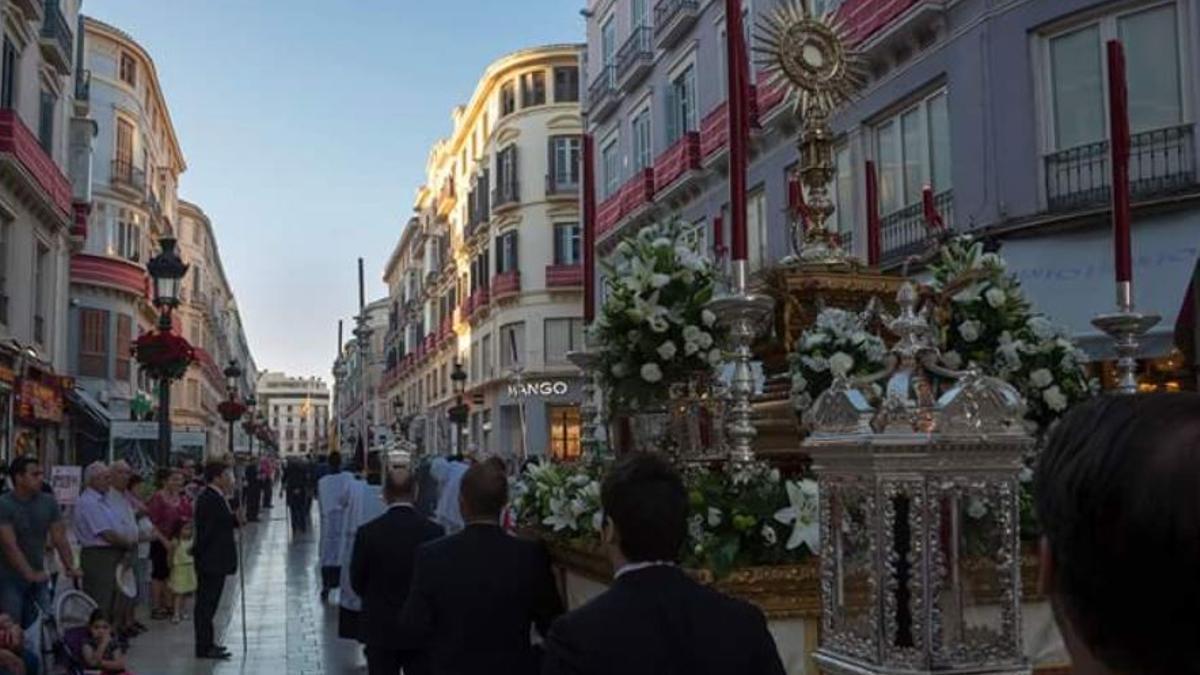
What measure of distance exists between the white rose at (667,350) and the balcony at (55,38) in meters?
24.2

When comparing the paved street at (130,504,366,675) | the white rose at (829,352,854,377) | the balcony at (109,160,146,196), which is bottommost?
the paved street at (130,504,366,675)

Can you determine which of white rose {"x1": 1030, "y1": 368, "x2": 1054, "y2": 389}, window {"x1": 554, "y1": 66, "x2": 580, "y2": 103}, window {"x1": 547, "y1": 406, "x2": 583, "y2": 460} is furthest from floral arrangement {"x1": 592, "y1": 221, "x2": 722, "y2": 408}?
window {"x1": 554, "y1": 66, "x2": 580, "y2": 103}

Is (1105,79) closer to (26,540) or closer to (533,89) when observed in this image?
(26,540)

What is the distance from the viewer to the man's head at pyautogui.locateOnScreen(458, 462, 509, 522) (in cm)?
499

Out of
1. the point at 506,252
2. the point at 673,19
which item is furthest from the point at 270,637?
the point at 506,252

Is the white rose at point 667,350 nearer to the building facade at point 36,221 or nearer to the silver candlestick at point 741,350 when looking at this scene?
the silver candlestick at point 741,350

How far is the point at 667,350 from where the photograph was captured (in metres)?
5.57

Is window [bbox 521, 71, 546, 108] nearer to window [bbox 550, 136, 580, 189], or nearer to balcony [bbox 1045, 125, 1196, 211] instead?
window [bbox 550, 136, 580, 189]

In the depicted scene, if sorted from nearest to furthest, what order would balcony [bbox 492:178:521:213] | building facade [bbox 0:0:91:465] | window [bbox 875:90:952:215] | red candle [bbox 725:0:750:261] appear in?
red candle [bbox 725:0:750:261] < window [bbox 875:90:952:215] < building facade [bbox 0:0:91:465] < balcony [bbox 492:178:521:213]

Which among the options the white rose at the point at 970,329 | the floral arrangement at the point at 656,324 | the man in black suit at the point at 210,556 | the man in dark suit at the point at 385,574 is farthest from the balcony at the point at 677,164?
the white rose at the point at 970,329

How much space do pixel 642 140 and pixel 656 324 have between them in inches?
1092

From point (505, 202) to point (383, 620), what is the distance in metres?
45.0

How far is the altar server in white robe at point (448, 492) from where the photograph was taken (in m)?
13.0

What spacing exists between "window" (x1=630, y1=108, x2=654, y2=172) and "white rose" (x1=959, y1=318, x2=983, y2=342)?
87.7 feet
